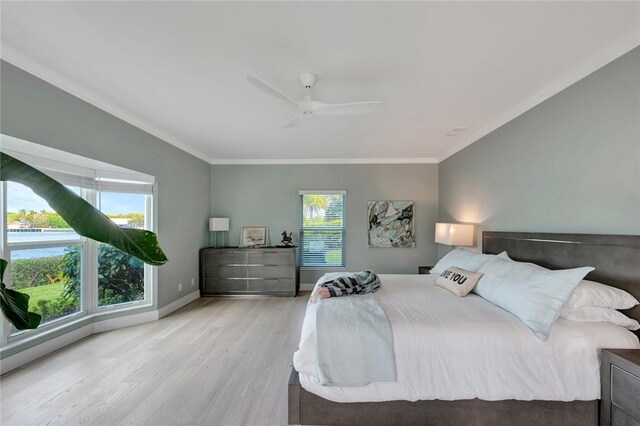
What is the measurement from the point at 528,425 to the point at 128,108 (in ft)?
14.2

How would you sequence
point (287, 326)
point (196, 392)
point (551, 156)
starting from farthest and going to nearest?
point (287, 326)
point (551, 156)
point (196, 392)

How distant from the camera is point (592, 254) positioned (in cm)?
193

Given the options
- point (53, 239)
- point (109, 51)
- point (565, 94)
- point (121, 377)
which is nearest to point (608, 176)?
point (565, 94)

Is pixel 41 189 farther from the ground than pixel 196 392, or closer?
farther from the ground

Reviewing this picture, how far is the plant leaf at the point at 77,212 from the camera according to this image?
906 millimetres

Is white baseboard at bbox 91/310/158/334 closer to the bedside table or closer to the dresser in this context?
the dresser

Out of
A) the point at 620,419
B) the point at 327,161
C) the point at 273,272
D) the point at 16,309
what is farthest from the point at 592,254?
the point at 273,272

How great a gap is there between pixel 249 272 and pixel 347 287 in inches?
105

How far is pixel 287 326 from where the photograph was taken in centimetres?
330

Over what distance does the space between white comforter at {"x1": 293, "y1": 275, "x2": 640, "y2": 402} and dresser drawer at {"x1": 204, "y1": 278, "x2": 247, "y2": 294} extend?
315cm

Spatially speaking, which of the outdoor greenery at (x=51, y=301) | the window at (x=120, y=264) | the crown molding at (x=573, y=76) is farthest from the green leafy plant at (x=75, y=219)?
the crown molding at (x=573, y=76)

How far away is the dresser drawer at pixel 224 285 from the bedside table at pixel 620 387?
4250 millimetres

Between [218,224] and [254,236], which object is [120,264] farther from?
[254,236]

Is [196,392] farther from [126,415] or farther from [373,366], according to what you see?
[373,366]
